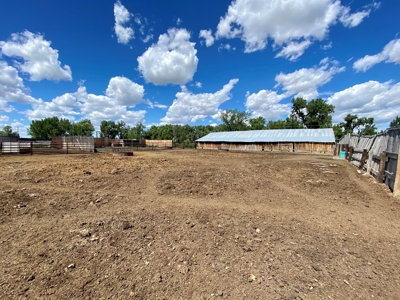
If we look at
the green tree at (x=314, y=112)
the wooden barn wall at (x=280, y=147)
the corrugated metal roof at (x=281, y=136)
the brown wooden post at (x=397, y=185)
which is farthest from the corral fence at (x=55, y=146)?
the green tree at (x=314, y=112)

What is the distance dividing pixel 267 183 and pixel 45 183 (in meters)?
7.58

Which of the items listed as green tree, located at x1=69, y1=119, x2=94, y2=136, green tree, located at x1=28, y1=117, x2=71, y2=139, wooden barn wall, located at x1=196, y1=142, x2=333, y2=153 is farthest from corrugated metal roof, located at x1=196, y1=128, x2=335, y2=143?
green tree, located at x1=28, y1=117, x2=71, y2=139

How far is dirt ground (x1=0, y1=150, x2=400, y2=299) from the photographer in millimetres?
2062

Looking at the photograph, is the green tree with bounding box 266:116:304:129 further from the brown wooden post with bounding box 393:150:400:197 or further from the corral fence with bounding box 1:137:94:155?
the brown wooden post with bounding box 393:150:400:197

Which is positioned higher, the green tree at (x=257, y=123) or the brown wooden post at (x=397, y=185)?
the green tree at (x=257, y=123)

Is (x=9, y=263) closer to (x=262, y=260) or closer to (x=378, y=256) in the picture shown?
(x=262, y=260)

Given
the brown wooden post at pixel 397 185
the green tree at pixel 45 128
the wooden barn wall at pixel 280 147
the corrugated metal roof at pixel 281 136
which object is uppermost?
the green tree at pixel 45 128

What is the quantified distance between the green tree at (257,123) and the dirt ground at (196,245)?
5610cm

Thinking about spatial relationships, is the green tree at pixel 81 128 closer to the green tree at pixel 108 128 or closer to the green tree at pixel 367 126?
the green tree at pixel 108 128

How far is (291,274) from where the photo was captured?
2264mm

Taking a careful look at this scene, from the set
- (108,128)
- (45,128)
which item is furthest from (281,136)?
(45,128)

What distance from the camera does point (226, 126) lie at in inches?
2405

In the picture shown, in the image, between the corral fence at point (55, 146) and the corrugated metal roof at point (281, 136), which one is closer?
the corral fence at point (55, 146)

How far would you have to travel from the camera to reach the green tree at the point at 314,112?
51531 mm
